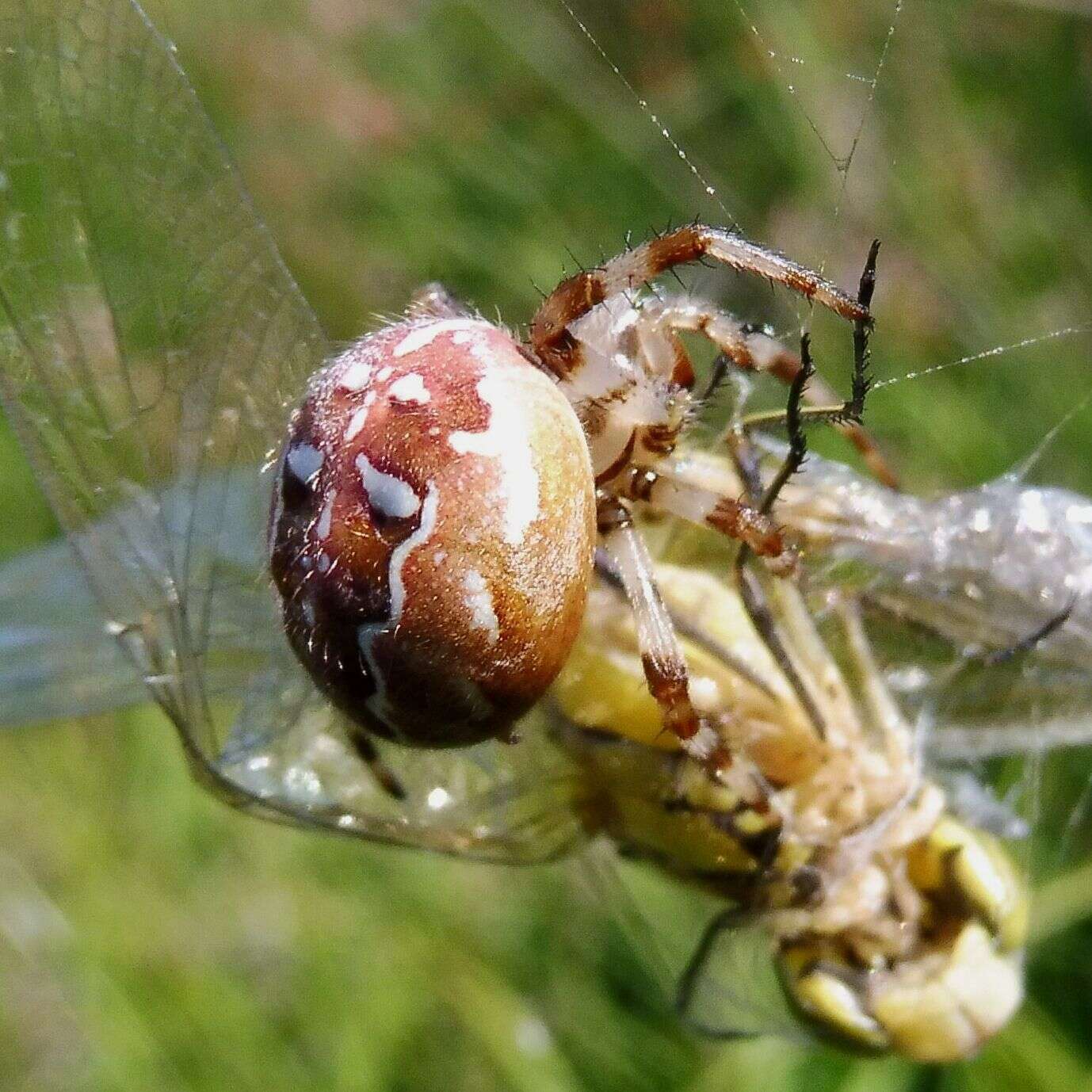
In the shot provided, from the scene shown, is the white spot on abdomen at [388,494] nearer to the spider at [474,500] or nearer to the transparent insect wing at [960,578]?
the spider at [474,500]

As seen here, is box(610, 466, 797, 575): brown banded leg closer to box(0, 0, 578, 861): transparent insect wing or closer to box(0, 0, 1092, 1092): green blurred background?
box(0, 0, 578, 861): transparent insect wing

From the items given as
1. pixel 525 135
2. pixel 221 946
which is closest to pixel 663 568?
pixel 221 946

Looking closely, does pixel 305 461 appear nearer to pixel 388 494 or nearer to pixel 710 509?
pixel 388 494

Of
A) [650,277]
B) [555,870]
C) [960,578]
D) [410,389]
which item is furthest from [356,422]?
[555,870]

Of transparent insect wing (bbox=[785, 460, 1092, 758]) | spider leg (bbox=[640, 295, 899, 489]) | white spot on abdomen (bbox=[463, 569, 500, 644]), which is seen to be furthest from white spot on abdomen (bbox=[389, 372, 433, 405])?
transparent insect wing (bbox=[785, 460, 1092, 758])

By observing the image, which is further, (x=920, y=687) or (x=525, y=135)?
(x=525, y=135)

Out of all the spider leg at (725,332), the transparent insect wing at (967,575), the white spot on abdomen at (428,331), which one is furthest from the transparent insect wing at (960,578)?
the white spot on abdomen at (428,331)

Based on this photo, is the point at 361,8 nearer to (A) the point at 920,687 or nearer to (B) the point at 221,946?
(B) the point at 221,946
